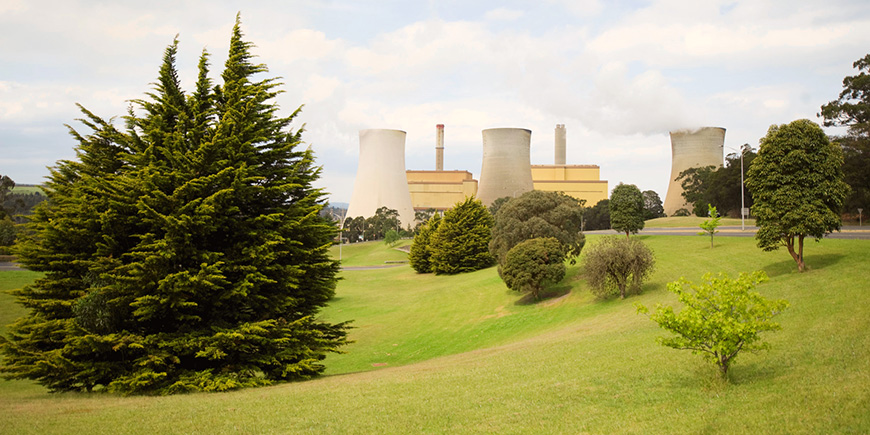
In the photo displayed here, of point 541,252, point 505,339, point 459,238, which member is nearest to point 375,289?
point 459,238

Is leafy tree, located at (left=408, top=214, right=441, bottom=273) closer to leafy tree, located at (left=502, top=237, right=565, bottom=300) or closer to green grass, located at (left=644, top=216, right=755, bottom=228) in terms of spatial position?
green grass, located at (left=644, top=216, right=755, bottom=228)

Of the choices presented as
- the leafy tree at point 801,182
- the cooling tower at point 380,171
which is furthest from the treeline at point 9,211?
the cooling tower at point 380,171

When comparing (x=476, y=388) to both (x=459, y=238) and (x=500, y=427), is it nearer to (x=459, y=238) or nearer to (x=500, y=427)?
(x=500, y=427)

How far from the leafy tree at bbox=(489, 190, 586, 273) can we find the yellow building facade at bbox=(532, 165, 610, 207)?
64242 millimetres

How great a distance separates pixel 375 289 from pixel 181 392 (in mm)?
28780

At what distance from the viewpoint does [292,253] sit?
1491 centimetres

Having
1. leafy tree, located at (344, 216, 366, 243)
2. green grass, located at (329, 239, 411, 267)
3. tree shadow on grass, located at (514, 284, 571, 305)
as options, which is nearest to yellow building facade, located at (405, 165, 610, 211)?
leafy tree, located at (344, 216, 366, 243)

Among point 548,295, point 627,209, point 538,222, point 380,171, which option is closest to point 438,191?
point 380,171

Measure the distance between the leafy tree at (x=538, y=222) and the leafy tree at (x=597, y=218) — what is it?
4508cm

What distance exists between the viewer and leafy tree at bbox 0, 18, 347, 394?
12.8 meters

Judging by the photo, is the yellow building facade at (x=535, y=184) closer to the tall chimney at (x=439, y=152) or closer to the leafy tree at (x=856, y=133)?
the tall chimney at (x=439, y=152)

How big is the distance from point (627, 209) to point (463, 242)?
43.7 ft

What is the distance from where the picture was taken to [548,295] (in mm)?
28938

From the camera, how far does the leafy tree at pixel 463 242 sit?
147 ft
